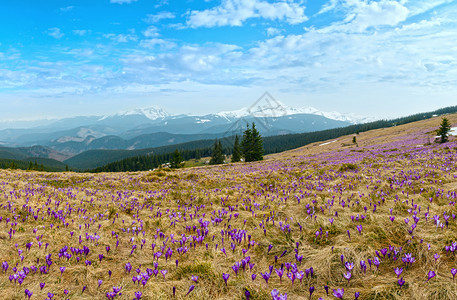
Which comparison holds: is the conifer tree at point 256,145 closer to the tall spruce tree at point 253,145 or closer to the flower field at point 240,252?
the tall spruce tree at point 253,145

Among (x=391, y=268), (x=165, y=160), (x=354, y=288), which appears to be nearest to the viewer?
(x=354, y=288)

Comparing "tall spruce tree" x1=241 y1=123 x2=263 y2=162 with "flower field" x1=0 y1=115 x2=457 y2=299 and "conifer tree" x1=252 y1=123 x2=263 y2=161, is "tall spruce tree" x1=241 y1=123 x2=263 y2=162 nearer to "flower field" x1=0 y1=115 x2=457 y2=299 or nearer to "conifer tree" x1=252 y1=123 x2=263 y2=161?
"conifer tree" x1=252 y1=123 x2=263 y2=161

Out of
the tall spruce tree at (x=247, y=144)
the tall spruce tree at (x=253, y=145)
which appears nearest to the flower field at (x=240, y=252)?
the tall spruce tree at (x=253, y=145)

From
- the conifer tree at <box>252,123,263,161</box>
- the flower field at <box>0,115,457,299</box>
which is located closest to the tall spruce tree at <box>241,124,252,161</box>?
the conifer tree at <box>252,123,263,161</box>

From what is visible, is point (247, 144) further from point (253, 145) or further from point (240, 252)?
point (240, 252)

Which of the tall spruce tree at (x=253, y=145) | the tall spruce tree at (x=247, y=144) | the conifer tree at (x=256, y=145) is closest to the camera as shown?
the conifer tree at (x=256, y=145)

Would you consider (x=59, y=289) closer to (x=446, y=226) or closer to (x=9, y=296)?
(x=9, y=296)

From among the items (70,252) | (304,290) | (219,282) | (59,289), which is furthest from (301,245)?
(70,252)

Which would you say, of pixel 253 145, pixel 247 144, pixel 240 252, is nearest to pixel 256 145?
pixel 253 145

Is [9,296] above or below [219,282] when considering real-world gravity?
above

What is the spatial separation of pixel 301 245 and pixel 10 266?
17.9ft

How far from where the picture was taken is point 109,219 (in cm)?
659

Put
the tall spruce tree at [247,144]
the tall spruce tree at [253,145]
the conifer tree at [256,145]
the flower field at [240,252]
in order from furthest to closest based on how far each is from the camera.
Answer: the tall spruce tree at [247,144], the tall spruce tree at [253,145], the conifer tree at [256,145], the flower field at [240,252]

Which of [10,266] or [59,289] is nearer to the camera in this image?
[59,289]
